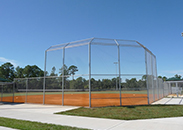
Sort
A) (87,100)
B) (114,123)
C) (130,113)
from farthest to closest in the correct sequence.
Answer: (87,100), (130,113), (114,123)

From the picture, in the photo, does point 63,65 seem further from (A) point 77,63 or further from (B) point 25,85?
(B) point 25,85

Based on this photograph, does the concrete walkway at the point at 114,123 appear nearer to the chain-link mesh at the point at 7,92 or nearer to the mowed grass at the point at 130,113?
the mowed grass at the point at 130,113

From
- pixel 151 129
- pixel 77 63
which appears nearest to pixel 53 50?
pixel 77 63

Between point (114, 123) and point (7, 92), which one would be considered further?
point (7, 92)

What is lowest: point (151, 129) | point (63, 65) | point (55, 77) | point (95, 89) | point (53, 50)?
point (151, 129)

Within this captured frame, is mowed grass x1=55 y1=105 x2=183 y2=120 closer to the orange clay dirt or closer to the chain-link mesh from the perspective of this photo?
the orange clay dirt

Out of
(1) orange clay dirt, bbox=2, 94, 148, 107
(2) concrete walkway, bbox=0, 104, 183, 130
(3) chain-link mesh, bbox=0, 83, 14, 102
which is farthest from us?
(3) chain-link mesh, bbox=0, 83, 14, 102

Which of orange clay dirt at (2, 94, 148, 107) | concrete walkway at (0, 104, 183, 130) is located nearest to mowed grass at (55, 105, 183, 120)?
A: concrete walkway at (0, 104, 183, 130)

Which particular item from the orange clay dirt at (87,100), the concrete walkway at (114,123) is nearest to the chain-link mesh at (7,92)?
the orange clay dirt at (87,100)

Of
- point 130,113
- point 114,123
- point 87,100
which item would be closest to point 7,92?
point 87,100

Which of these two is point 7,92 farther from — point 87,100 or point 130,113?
point 130,113

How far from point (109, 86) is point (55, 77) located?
4.79 metres

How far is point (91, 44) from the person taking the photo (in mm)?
11914

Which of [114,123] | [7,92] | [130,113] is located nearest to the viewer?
[114,123]
